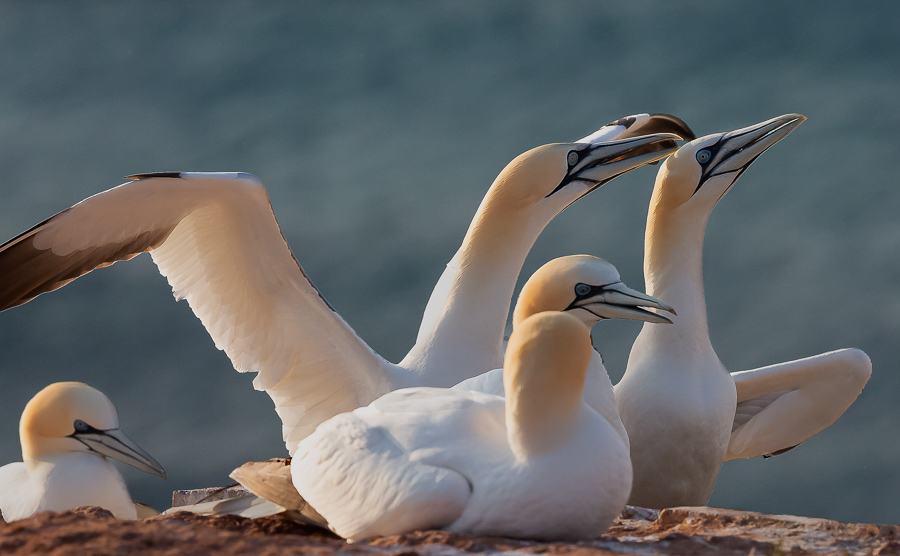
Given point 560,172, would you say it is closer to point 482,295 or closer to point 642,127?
point 482,295

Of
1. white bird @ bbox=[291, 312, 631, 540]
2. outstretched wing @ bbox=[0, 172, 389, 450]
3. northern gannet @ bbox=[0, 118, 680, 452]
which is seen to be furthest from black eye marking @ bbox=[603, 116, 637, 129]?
white bird @ bbox=[291, 312, 631, 540]

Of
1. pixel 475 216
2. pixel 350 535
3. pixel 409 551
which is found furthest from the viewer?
pixel 475 216

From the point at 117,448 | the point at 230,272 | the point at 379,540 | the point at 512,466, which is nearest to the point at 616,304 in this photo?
the point at 512,466

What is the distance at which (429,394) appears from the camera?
4.34 meters

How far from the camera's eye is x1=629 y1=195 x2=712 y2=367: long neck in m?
7.21

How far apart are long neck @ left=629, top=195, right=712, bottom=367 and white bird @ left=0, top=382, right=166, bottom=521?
143 inches

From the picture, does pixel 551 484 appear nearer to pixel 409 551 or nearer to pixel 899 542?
pixel 409 551

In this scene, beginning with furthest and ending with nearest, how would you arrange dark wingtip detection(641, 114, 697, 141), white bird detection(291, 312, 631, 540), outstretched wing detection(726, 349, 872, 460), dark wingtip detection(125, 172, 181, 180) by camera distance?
dark wingtip detection(641, 114, 697, 141), outstretched wing detection(726, 349, 872, 460), dark wingtip detection(125, 172, 181, 180), white bird detection(291, 312, 631, 540)

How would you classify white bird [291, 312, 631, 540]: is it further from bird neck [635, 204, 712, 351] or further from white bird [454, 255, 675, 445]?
bird neck [635, 204, 712, 351]

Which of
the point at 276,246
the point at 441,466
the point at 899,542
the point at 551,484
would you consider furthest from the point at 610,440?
the point at 276,246

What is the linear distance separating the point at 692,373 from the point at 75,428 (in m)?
4.19

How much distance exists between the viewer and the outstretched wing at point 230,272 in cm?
594

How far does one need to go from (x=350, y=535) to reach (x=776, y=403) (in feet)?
18.7

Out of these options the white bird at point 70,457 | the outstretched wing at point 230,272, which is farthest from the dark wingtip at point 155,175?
the white bird at point 70,457
